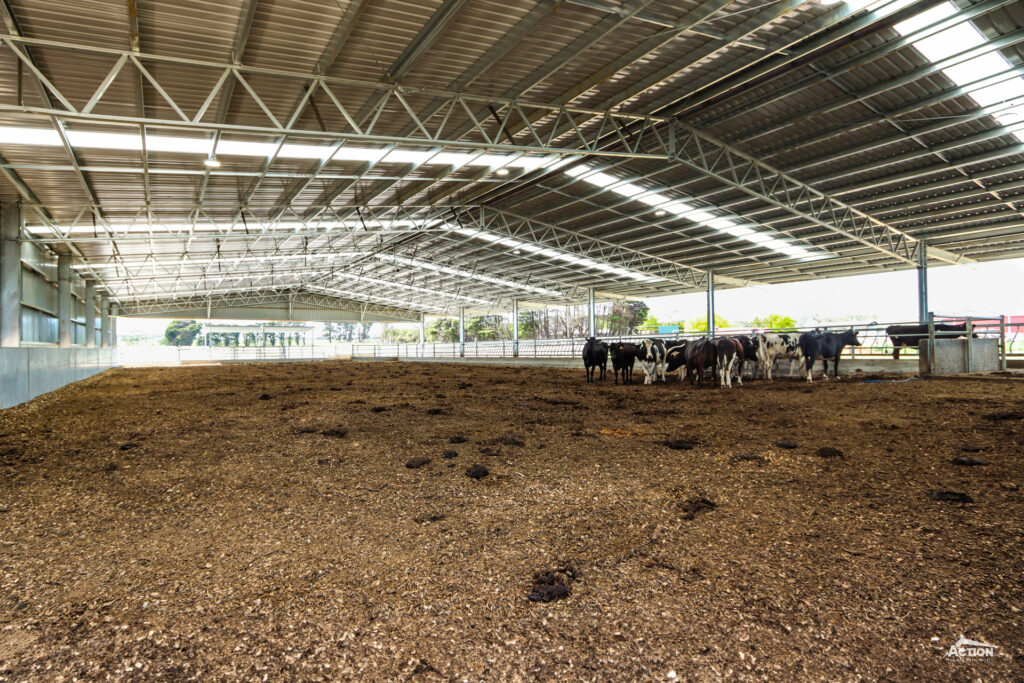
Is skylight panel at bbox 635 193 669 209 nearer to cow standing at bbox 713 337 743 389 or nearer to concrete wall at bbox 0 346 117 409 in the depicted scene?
cow standing at bbox 713 337 743 389

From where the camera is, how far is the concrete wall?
11.4 meters

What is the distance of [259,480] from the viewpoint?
490 cm

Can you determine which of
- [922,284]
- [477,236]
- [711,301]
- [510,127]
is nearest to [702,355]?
[510,127]

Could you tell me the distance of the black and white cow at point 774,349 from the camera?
52.6 ft

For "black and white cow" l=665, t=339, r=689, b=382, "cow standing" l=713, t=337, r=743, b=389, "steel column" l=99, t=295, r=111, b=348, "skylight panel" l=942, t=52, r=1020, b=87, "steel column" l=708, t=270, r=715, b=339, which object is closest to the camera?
"skylight panel" l=942, t=52, r=1020, b=87

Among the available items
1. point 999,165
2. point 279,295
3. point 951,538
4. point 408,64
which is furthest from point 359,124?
point 279,295

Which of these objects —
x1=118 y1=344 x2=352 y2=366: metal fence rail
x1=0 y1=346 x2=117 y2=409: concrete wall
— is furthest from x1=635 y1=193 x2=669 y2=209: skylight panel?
x1=118 y1=344 x2=352 y2=366: metal fence rail

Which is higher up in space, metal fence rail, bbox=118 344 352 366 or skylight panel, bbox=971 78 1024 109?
skylight panel, bbox=971 78 1024 109

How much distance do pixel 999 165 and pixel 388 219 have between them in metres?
20.7

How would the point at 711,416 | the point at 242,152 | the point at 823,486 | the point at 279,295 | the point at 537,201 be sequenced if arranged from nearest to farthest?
the point at 823,486
the point at 711,416
the point at 242,152
the point at 537,201
the point at 279,295

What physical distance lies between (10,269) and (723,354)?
2090 centimetres

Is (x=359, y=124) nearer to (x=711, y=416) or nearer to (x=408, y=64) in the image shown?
(x=408, y=64)

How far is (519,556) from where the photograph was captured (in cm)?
327

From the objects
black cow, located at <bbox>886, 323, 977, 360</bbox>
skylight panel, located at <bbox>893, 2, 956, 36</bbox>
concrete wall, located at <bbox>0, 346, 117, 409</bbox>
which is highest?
skylight panel, located at <bbox>893, 2, 956, 36</bbox>
